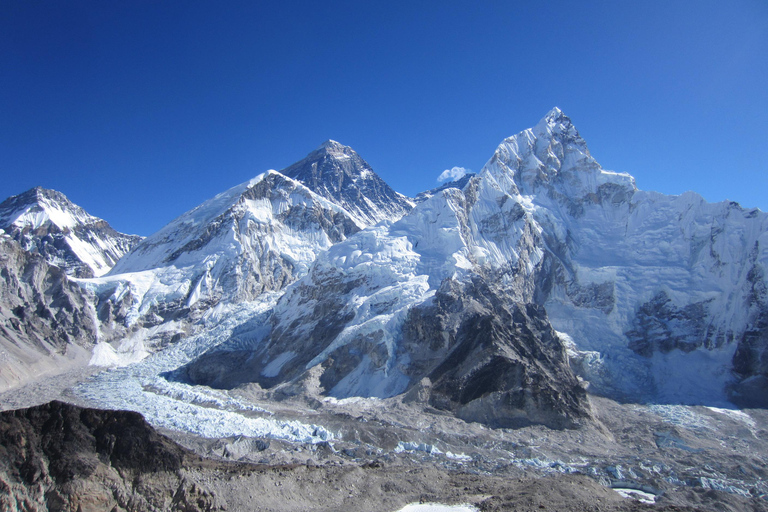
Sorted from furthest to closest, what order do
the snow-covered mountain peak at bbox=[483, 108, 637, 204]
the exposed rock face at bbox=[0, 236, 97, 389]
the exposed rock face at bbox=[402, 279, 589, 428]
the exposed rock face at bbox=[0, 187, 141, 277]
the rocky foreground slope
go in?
1. the exposed rock face at bbox=[0, 187, 141, 277]
2. the snow-covered mountain peak at bbox=[483, 108, 637, 204]
3. the exposed rock face at bbox=[0, 236, 97, 389]
4. the exposed rock face at bbox=[402, 279, 589, 428]
5. the rocky foreground slope

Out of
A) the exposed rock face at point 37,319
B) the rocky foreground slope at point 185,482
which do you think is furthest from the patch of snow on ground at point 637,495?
the exposed rock face at point 37,319

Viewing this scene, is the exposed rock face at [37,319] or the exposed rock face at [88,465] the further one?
the exposed rock face at [37,319]

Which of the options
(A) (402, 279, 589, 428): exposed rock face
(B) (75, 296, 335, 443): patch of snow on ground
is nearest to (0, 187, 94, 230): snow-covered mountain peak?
(B) (75, 296, 335, 443): patch of snow on ground

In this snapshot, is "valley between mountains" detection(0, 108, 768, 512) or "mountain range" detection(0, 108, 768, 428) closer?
"valley between mountains" detection(0, 108, 768, 512)

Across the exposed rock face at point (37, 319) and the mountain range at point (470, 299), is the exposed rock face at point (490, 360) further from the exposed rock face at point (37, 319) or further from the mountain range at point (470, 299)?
the exposed rock face at point (37, 319)

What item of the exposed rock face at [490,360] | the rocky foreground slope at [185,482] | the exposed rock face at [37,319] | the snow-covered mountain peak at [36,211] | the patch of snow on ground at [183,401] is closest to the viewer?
the rocky foreground slope at [185,482]

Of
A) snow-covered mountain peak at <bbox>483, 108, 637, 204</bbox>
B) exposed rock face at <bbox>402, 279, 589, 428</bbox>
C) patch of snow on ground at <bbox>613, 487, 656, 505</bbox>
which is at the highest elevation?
snow-covered mountain peak at <bbox>483, 108, 637, 204</bbox>

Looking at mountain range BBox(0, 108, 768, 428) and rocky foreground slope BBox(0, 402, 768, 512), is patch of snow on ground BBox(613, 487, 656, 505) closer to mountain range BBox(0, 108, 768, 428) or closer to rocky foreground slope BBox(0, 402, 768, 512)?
rocky foreground slope BBox(0, 402, 768, 512)

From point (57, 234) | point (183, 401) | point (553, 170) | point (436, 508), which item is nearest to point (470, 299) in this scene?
point (183, 401)
